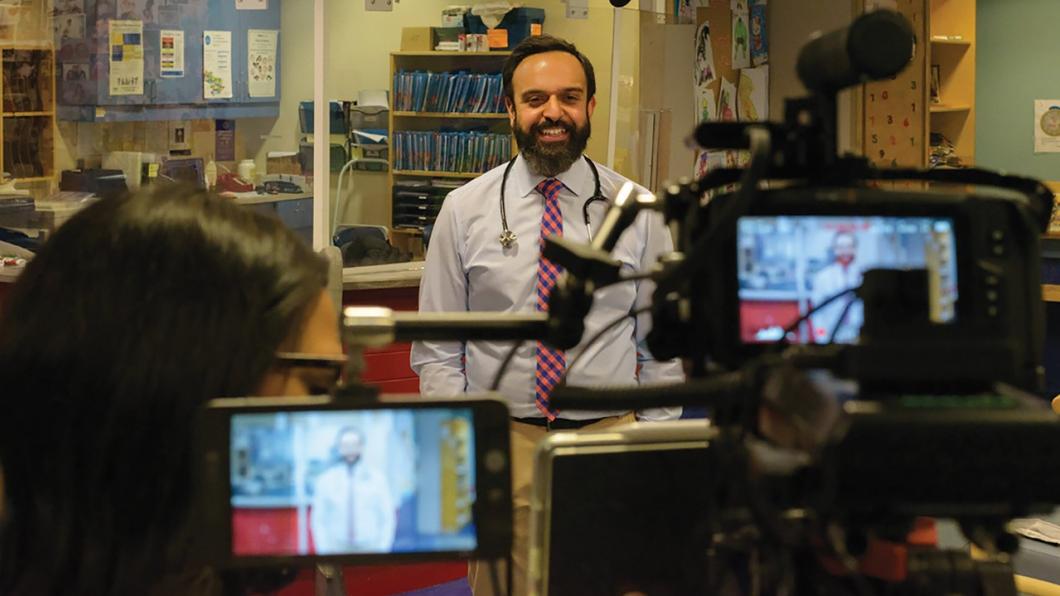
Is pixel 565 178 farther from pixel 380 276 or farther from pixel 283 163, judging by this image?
pixel 283 163

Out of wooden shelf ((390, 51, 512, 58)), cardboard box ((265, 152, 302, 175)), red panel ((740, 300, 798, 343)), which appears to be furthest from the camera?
wooden shelf ((390, 51, 512, 58))

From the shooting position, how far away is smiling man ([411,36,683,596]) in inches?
116

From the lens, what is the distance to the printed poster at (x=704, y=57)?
15.8 feet

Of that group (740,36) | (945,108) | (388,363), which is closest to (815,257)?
(388,363)

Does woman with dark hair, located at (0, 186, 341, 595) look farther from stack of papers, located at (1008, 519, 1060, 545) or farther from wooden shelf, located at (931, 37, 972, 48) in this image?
wooden shelf, located at (931, 37, 972, 48)

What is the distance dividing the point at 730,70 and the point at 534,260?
6.83ft

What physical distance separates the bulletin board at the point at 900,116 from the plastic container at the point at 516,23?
170cm

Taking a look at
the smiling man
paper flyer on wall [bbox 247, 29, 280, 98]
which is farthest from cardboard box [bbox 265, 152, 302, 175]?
the smiling man

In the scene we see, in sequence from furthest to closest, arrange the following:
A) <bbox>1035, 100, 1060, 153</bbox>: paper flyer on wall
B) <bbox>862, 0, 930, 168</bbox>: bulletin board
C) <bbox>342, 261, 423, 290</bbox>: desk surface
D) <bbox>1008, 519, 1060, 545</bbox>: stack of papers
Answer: <bbox>1035, 100, 1060, 153</bbox>: paper flyer on wall
<bbox>342, 261, 423, 290</bbox>: desk surface
<bbox>862, 0, 930, 168</bbox>: bulletin board
<bbox>1008, 519, 1060, 545</bbox>: stack of papers

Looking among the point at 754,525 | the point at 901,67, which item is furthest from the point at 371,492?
the point at 901,67

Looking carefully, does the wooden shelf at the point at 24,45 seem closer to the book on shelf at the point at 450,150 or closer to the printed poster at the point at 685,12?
the book on shelf at the point at 450,150

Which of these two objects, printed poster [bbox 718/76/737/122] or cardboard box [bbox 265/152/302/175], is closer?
printed poster [bbox 718/76/737/122]

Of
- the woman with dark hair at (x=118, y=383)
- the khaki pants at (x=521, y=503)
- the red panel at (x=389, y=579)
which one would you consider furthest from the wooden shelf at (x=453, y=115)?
the woman with dark hair at (x=118, y=383)

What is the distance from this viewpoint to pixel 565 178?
10.2ft
